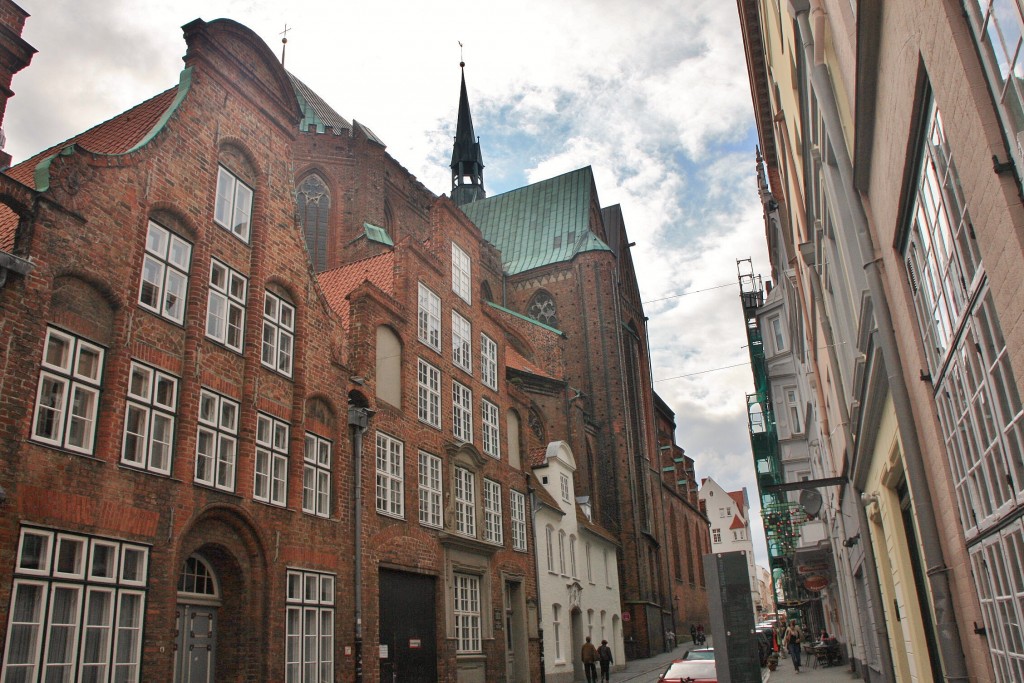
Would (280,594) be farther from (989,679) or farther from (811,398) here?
(811,398)

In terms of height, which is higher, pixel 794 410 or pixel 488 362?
pixel 488 362

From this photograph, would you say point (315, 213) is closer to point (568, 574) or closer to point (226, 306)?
point (568, 574)

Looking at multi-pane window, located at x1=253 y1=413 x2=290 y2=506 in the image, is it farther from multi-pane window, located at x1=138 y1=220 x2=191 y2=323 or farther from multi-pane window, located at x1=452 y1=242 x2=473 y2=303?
multi-pane window, located at x1=452 y1=242 x2=473 y2=303

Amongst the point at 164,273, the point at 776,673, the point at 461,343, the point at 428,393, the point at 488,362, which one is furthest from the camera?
the point at 776,673

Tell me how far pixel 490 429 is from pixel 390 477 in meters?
6.59

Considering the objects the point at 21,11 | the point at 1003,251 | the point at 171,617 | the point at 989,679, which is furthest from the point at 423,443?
the point at 1003,251

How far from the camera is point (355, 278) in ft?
75.3

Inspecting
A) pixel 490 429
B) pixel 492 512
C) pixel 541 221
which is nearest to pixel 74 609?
pixel 492 512

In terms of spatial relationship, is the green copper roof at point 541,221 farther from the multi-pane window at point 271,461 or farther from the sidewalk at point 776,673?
the multi-pane window at point 271,461

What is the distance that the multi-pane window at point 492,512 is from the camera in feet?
77.8

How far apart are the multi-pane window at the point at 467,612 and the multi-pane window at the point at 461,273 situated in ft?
27.2

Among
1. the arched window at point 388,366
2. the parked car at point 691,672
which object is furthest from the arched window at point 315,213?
the parked car at point 691,672

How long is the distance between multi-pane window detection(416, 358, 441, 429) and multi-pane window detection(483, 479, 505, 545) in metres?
3.33

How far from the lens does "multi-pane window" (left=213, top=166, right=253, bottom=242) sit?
1526 centimetres
